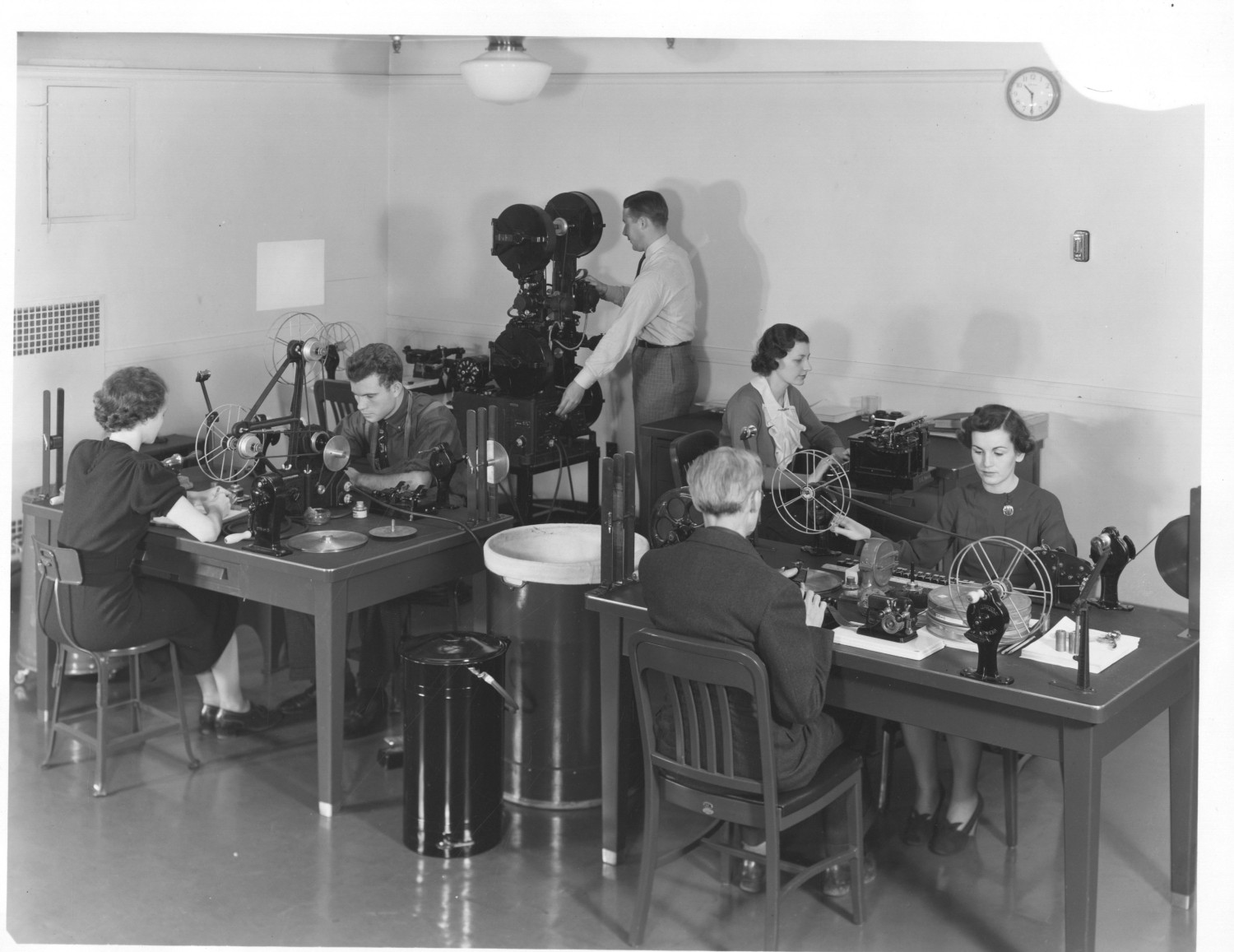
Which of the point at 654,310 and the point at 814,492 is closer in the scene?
the point at 814,492

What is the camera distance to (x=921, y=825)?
461 centimetres

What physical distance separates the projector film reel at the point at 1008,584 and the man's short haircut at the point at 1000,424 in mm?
323

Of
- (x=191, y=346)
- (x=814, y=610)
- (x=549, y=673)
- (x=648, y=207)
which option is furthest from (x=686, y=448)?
(x=191, y=346)

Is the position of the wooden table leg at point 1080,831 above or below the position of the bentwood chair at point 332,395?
below

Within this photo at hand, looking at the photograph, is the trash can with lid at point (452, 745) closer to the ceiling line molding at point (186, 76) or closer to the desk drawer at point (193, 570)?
the desk drawer at point (193, 570)

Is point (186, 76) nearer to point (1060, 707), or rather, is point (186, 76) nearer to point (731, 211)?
point (731, 211)

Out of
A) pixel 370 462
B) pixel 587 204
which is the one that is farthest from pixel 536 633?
pixel 587 204

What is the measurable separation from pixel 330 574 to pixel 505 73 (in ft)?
9.37

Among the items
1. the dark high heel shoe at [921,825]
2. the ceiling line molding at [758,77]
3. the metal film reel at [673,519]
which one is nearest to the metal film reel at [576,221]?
the ceiling line molding at [758,77]

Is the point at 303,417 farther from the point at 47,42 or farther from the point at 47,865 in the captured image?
the point at 47,865

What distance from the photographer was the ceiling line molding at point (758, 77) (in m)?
6.42

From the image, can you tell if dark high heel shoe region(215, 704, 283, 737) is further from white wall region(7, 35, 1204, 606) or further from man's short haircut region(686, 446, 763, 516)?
man's short haircut region(686, 446, 763, 516)

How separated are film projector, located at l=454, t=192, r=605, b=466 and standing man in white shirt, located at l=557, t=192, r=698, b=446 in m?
0.12

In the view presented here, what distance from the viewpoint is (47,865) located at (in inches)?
175
